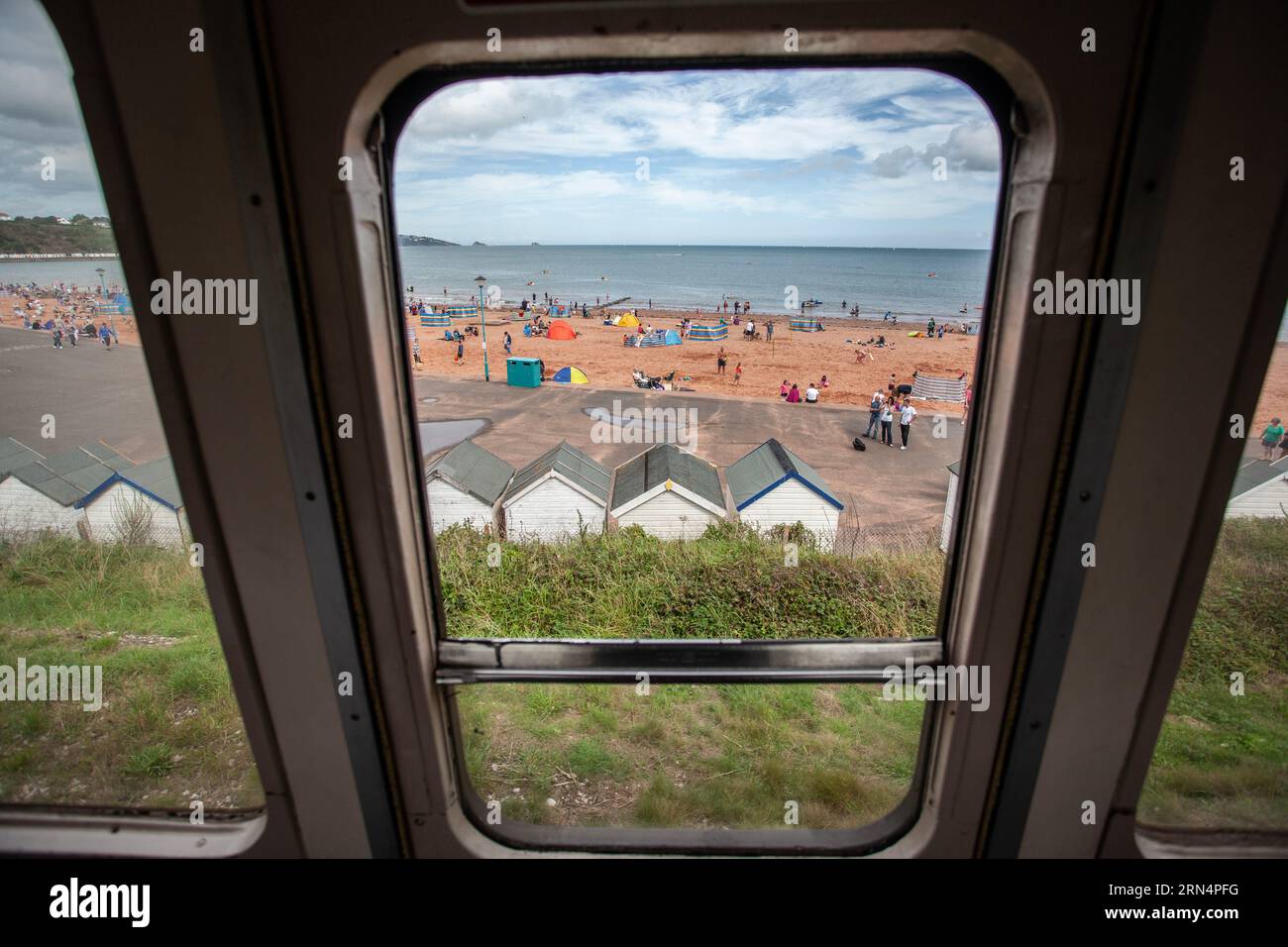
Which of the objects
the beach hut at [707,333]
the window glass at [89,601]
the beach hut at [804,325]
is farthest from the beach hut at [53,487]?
the beach hut at [804,325]

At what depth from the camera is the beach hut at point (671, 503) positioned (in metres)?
2.82

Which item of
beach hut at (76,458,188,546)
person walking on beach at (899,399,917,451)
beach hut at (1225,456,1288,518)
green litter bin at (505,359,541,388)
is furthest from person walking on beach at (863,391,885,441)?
beach hut at (76,458,188,546)

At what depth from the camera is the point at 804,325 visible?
A: 6598 millimetres

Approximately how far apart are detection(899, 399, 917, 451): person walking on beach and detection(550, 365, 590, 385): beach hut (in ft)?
6.32

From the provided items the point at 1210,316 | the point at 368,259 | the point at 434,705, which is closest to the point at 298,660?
the point at 434,705

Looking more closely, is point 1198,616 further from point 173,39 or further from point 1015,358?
point 173,39

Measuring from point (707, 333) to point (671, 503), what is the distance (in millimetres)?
3868

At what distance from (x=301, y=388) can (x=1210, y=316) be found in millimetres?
2052

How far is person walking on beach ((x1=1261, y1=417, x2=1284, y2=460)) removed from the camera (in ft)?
4.48

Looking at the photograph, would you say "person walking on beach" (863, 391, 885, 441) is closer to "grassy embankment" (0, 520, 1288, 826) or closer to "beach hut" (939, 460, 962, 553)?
"grassy embankment" (0, 520, 1288, 826)

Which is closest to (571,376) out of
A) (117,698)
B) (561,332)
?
(561,332)

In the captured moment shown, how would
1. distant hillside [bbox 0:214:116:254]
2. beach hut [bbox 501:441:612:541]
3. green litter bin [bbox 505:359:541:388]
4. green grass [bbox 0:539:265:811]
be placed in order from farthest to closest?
green litter bin [bbox 505:359:541:388], beach hut [bbox 501:441:612:541], green grass [bbox 0:539:265:811], distant hillside [bbox 0:214:116:254]

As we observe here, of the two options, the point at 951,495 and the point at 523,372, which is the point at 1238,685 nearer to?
the point at 951,495

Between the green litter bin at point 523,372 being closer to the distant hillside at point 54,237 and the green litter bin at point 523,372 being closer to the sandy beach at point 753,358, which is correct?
the sandy beach at point 753,358
